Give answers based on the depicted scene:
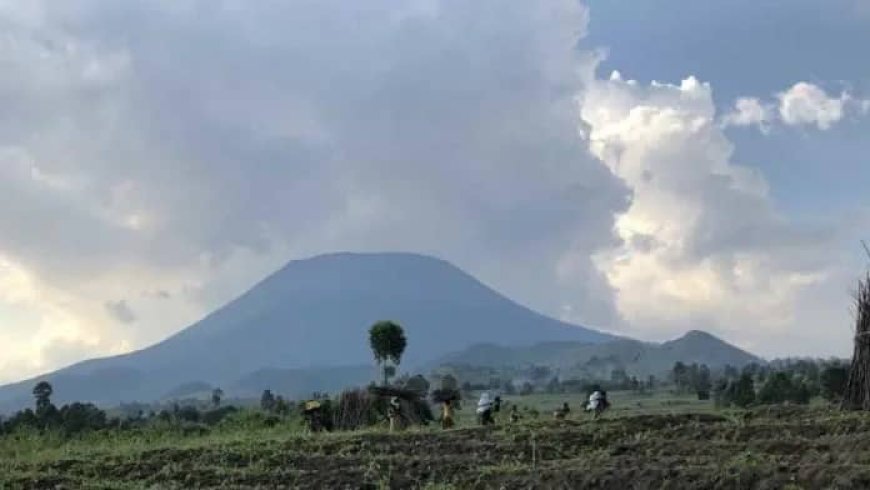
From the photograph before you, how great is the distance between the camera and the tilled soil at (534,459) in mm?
11008

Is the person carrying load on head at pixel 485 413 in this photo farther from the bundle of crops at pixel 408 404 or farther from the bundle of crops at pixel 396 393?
the bundle of crops at pixel 396 393

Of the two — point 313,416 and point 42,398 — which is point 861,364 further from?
point 42,398

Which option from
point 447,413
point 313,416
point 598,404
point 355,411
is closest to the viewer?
point 598,404

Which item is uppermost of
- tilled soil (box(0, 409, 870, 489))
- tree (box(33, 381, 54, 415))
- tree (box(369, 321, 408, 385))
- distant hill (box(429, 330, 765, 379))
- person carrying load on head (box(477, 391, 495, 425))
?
distant hill (box(429, 330, 765, 379))

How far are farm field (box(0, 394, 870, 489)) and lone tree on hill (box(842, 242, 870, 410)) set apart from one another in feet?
1.71

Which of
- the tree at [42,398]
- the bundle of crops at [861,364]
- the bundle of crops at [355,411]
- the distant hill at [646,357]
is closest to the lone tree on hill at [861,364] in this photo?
the bundle of crops at [861,364]

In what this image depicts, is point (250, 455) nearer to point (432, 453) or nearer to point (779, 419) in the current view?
point (432, 453)

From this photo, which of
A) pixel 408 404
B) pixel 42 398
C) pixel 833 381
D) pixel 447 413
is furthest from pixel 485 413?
pixel 42 398

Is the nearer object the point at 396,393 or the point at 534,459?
the point at 534,459

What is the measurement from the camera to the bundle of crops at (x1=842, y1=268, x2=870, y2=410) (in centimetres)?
1708

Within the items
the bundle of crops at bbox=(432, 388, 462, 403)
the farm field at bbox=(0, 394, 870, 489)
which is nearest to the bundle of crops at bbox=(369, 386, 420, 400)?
the bundle of crops at bbox=(432, 388, 462, 403)

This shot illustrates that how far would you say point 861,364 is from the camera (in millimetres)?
17266

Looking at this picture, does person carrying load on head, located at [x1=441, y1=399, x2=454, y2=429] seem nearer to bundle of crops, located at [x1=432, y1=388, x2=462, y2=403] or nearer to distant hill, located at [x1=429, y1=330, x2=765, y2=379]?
bundle of crops, located at [x1=432, y1=388, x2=462, y2=403]

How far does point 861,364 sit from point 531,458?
609 cm
